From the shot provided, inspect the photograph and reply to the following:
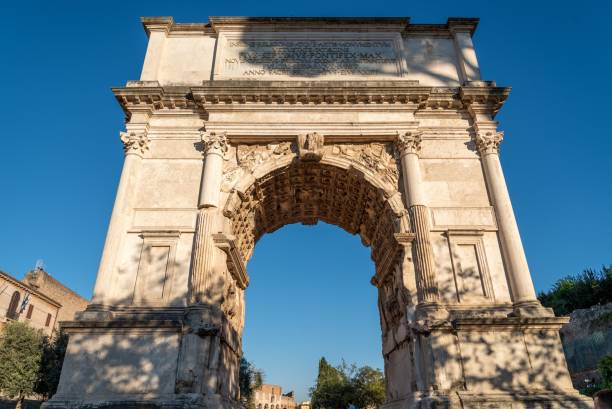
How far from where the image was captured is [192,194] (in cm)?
1159

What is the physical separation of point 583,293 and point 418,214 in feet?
110

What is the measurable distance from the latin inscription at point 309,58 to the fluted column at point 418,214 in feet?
9.77

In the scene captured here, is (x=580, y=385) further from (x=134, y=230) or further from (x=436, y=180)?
(x=134, y=230)

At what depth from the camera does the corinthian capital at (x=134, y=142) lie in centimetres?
1201

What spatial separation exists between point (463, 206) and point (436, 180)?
3.32ft

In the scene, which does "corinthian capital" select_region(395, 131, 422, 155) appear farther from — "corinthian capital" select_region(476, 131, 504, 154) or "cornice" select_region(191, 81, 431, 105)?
"corinthian capital" select_region(476, 131, 504, 154)

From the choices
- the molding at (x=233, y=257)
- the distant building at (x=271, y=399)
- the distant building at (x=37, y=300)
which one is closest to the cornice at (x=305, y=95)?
the molding at (x=233, y=257)

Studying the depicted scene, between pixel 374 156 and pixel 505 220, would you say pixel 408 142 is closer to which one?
pixel 374 156

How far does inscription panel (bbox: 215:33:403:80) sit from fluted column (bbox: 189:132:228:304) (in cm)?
270

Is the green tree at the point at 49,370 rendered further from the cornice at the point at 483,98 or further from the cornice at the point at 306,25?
the cornice at the point at 483,98

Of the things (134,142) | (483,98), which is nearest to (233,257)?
(134,142)

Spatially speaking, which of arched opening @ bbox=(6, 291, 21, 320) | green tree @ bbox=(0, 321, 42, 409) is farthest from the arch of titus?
arched opening @ bbox=(6, 291, 21, 320)

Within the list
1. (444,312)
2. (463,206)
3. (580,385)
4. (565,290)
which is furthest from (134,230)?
(565,290)

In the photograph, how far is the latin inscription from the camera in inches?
537
